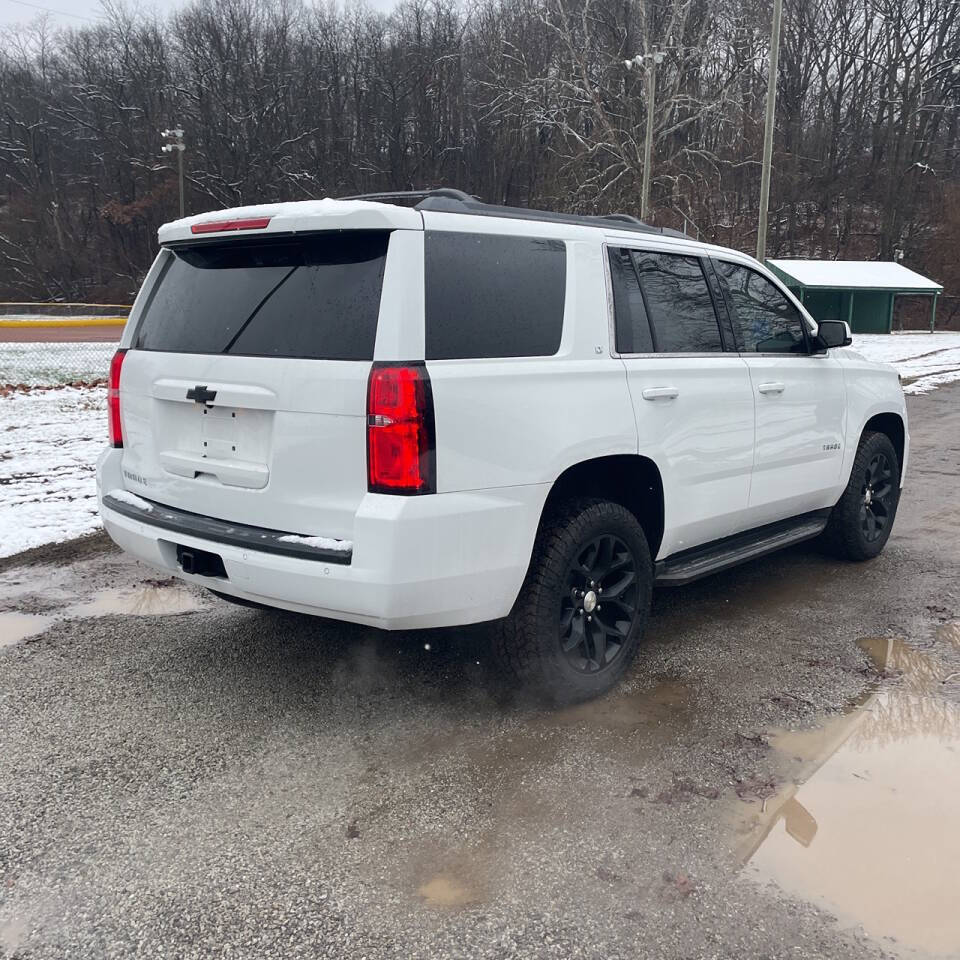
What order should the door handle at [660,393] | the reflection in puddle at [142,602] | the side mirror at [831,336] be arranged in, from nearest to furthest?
the door handle at [660,393] → the reflection in puddle at [142,602] → the side mirror at [831,336]

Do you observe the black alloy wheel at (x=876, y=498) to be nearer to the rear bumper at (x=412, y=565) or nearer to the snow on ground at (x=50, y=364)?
the rear bumper at (x=412, y=565)

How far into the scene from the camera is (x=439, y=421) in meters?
2.99

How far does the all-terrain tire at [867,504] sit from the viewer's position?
546 cm

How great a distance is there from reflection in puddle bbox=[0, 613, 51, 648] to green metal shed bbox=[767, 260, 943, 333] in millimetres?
31791

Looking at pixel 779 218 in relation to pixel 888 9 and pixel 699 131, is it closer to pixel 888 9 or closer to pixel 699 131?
pixel 699 131

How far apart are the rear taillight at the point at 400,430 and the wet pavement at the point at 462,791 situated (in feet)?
3.43

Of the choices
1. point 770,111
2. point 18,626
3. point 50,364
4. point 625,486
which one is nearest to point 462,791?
point 625,486

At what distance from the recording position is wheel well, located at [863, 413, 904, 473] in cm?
573

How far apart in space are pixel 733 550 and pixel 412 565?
2.11 metres

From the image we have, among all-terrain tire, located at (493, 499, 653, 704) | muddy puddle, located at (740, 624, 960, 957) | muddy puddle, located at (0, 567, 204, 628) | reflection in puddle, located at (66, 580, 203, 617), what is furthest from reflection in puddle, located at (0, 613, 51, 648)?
muddy puddle, located at (740, 624, 960, 957)

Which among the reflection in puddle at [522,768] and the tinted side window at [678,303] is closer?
the reflection in puddle at [522,768]

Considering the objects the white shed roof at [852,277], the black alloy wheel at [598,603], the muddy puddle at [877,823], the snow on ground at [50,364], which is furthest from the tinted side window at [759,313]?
the white shed roof at [852,277]

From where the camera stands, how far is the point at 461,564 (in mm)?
3096

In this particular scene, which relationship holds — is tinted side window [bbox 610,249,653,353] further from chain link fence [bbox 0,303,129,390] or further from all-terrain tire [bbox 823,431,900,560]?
chain link fence [bbox 0,303,129,390]
